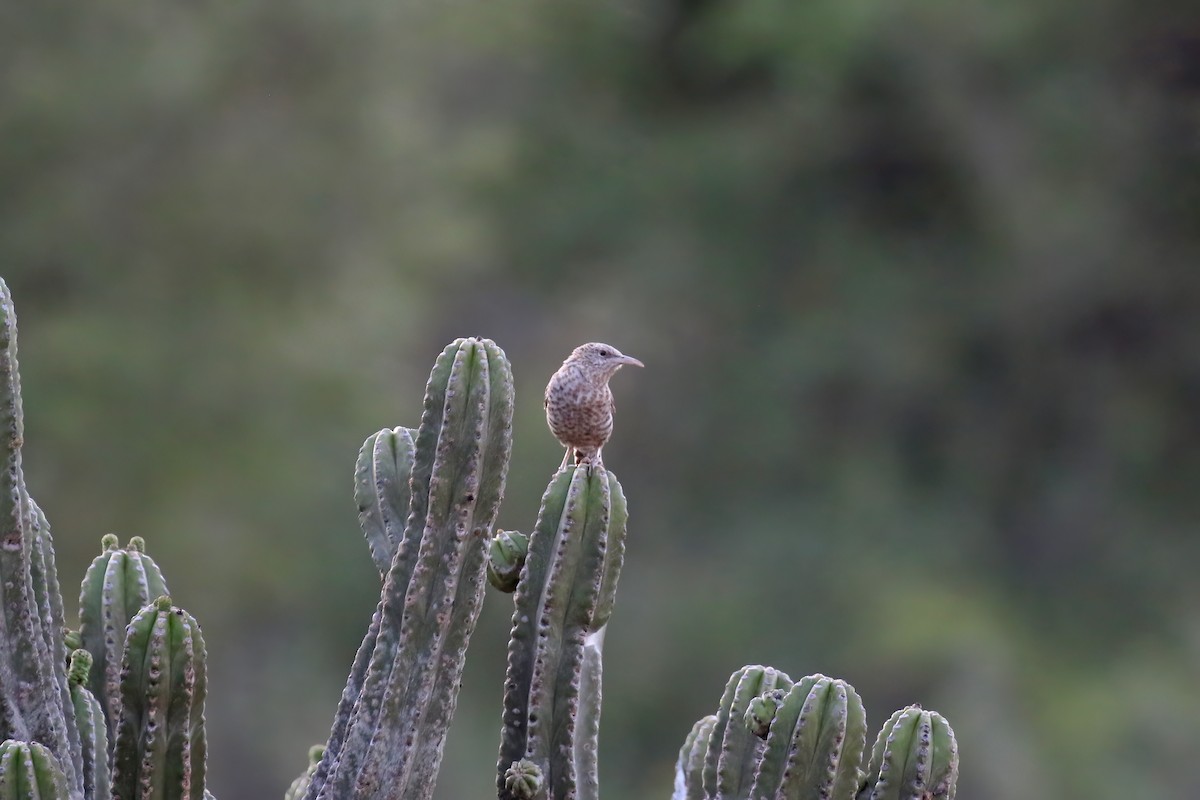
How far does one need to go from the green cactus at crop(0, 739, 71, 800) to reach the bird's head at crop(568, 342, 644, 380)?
5.16 ft

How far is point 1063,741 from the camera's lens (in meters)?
10.6

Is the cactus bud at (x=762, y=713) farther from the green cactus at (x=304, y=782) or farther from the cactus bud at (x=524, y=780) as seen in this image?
the green cactus at (x=304, y=782)

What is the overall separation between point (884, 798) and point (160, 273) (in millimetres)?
8087

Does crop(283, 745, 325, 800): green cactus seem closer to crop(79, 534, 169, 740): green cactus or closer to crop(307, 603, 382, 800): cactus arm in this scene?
crop(307, 603, 382, 800): cactus arm

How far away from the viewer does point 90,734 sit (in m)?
2.86

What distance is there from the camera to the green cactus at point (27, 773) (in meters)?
2.42

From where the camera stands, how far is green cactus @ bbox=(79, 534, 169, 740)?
3006 millimetres

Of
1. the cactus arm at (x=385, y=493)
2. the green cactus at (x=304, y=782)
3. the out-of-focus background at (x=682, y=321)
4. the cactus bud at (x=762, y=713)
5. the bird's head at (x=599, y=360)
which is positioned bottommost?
the cactus bud at (x=762, y=713)

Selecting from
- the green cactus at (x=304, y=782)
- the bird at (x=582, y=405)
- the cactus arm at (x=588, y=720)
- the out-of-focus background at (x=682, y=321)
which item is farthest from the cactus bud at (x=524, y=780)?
the out-of-focus background at (x=682, y=321)

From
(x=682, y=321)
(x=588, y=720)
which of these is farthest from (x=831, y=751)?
(x=682, y=321)

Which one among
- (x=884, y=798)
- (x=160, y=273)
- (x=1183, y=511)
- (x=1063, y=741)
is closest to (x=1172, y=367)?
(x=1183, y=511)

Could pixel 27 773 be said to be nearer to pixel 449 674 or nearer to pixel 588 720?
pixel 449 674

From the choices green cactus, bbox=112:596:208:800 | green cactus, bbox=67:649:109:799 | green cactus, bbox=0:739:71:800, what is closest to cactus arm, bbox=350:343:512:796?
green cactus, bbox=112:596:208:800

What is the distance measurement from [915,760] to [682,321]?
9757 mm
